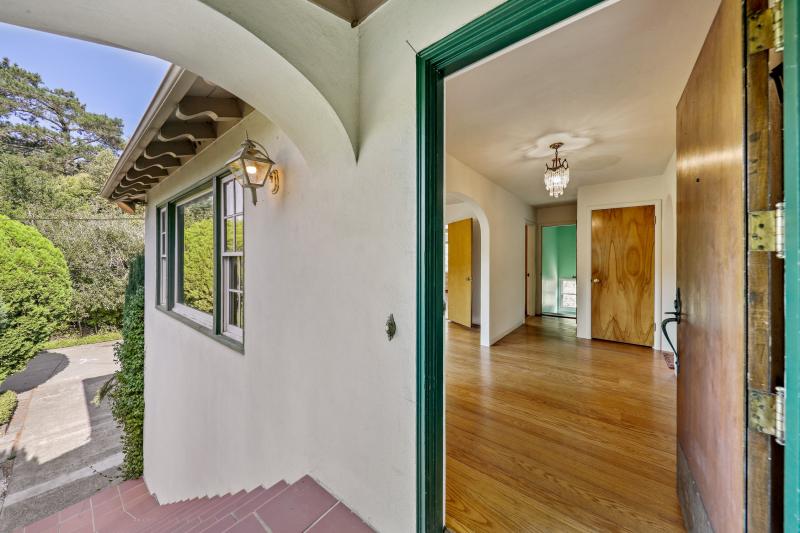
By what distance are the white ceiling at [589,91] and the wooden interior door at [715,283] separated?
0.44m

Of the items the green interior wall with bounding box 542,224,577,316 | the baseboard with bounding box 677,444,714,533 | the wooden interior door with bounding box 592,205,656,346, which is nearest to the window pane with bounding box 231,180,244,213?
the baseboard with bounding box 677,444,714,533

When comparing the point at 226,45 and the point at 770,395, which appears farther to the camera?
the point at 226,45

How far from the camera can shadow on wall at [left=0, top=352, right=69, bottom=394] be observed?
776 cm

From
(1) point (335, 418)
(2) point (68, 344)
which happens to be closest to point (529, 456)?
(1) point (335, 418)

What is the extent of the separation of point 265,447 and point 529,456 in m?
1.76

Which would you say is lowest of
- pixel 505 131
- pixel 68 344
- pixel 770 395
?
pixel 68 344

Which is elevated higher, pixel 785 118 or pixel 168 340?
pixel 785 118

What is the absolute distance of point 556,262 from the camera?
7582mm

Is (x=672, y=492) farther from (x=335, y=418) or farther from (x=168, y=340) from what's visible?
(x=168, y=340)

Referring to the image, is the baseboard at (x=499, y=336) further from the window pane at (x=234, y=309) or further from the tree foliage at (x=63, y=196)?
the tree foliage at (x=63, y=196)

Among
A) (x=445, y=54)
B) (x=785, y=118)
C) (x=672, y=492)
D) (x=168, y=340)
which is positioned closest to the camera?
(x=785, y=118)

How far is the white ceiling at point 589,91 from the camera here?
58.8 inches

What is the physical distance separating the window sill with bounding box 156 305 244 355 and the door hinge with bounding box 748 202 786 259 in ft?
9.32

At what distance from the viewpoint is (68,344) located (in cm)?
1024
